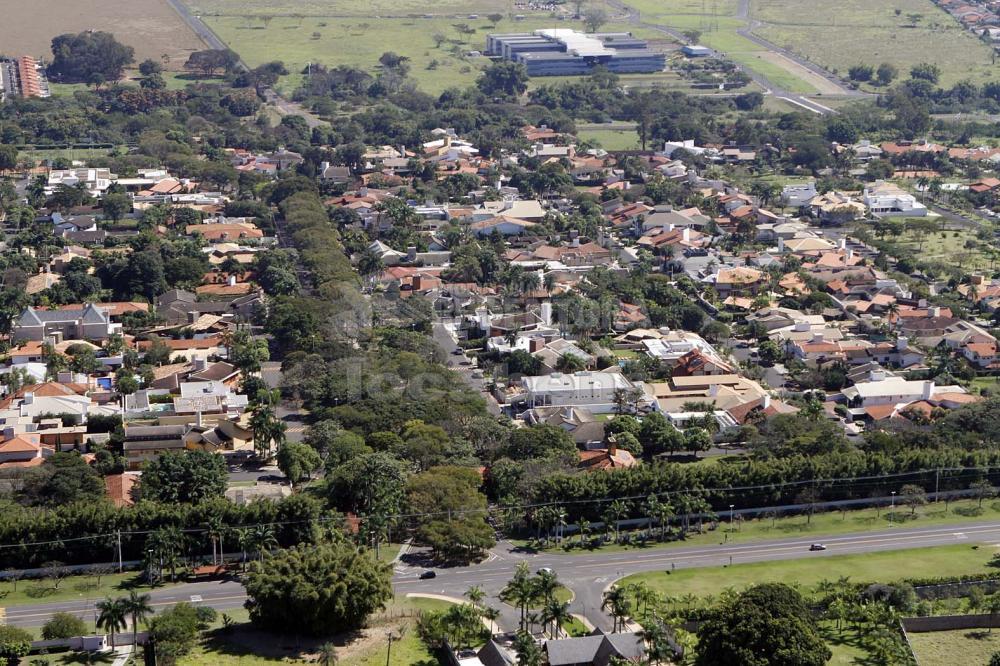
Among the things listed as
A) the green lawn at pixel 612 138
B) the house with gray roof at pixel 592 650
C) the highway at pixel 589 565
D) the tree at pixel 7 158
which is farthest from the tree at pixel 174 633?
the green lawn at pixel 612 138

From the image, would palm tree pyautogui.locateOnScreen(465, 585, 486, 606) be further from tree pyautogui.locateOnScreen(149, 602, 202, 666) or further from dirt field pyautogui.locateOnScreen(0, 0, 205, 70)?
dirt field pyautogui.locateOnScreen(0, 0, 205, 70)

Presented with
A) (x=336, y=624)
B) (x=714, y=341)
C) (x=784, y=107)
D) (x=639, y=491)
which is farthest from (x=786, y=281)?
(x=784, y=107)

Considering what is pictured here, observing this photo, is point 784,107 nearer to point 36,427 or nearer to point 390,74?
point 390,74

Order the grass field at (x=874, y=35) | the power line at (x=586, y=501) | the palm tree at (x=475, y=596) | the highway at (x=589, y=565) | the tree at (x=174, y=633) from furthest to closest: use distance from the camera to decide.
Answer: the grass field at (x=874, y=35) → the power line at (x=586, y=501) → the highway at (x=589, y=565) → the palm tree at (x=475, y=596) → the tree at (x=174, y=633)

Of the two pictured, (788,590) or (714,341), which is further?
(714,341)

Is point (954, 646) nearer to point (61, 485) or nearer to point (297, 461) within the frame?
point (297, 461)

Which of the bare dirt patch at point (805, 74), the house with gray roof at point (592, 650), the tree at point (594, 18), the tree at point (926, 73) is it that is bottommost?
the house with gray roof at point (592, 650)

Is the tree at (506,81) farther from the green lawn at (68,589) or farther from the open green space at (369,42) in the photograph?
the green lawn at (68,589)
